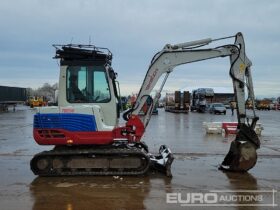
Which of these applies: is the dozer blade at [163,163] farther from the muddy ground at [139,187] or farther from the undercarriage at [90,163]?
the muddy ground at [139,187]

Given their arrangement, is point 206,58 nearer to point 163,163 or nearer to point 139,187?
point 163,163

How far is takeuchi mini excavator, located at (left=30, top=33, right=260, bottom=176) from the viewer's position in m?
11.3

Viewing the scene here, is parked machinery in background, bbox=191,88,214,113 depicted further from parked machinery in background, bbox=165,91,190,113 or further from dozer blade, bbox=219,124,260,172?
dozer blade, bbox=219,124,260,172

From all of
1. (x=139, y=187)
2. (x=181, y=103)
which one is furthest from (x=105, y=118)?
(x=181, y=103)

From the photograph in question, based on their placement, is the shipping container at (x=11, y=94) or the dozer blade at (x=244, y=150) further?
the shipping container at (x=11, y=94)

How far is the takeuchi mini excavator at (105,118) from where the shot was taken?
11.3m

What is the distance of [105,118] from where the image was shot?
11898 mm

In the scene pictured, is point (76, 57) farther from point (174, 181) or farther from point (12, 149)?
point (12, 149)

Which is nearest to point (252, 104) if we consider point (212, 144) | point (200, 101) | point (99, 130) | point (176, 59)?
point (176, 59)

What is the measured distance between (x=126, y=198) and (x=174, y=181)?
2.06 m

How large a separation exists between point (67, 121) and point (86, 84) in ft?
3.69

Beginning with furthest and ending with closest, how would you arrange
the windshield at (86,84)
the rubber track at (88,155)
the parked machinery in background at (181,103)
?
the parked machinery in background at (181,103) → the windshield at (86,84) → the rubber track at (88,155)

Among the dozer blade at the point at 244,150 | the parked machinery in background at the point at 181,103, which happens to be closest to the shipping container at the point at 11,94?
the parked machinery in background at the point at 181,103

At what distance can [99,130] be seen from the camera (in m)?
11.5
